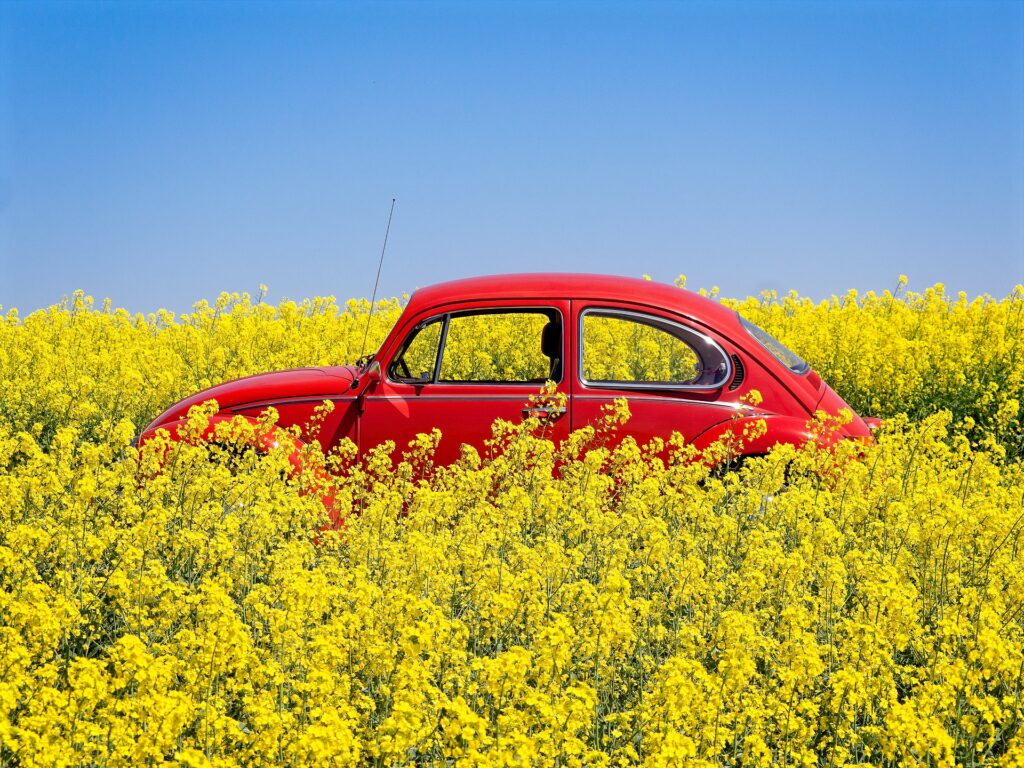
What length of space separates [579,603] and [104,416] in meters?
6.64

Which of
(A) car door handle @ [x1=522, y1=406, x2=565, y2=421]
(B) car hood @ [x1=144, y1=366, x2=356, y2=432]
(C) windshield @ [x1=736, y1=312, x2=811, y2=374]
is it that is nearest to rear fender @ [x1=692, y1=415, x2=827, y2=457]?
(C) windshield @ [x1=736, y1=312, x2=811, y2=374]

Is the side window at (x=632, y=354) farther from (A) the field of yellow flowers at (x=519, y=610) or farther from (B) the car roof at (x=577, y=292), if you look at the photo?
(A) the field of yellow flowers at (x=519, y=610)

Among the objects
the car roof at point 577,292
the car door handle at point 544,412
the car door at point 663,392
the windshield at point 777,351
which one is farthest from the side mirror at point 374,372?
the windshield at point 777,351

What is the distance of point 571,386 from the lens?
23.3 ft

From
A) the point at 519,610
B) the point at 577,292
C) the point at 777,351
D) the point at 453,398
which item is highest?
the point at 577,292

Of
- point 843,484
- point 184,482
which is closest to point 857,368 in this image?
point 843,484

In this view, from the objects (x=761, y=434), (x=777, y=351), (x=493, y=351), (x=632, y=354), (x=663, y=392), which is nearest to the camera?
(x=761, y=434)

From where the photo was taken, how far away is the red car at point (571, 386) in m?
7.09

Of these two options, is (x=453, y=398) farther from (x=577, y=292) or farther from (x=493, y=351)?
(x=493, y=351)

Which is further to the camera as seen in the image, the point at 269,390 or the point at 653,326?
the point at 269,390

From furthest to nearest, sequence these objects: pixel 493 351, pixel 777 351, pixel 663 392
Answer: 1. pixel 493 351
2. pixel 777 351
3. pixel 663 392

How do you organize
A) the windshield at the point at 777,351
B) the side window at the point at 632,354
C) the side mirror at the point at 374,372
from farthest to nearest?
1. the side window at the point at 632,354
2. the windshield at the point at 777,351
3. the side mirror at the point at 374,372

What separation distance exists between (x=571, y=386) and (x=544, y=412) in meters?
0.23

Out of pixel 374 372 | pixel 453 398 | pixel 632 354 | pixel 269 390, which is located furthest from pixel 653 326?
pixel 632 354
